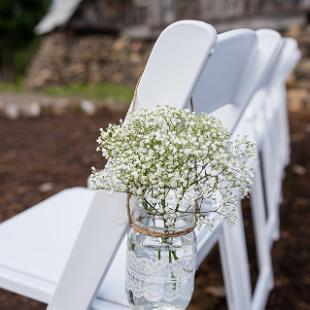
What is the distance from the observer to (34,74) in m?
8.38

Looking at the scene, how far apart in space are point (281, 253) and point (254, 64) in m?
1.53

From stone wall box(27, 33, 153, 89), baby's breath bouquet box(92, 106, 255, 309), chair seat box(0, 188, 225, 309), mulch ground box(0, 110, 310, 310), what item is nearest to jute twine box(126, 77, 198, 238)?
baby's breath bouquet box(92, 106, 255, 309)

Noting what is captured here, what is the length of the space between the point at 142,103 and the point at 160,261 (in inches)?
11.6

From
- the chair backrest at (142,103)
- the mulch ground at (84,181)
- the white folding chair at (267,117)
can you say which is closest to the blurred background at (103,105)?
the mulch ground at (84,181)

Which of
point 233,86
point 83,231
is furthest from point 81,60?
point 83,231

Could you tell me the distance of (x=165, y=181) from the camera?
739 mm

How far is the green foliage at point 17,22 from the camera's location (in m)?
13.1

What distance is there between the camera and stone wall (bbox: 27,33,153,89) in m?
8.01

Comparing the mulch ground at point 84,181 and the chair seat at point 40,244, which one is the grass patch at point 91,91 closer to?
the mulch ground at point 84,181

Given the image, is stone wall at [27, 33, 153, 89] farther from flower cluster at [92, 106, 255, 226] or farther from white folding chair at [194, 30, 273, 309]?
flower cluster at [92, 106, 255, 226]

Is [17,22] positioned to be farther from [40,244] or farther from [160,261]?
[160,261]

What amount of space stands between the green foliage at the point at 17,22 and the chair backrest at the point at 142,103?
13186 mm

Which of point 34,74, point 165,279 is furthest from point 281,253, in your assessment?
point 34,74

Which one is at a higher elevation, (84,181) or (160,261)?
(160,261)
